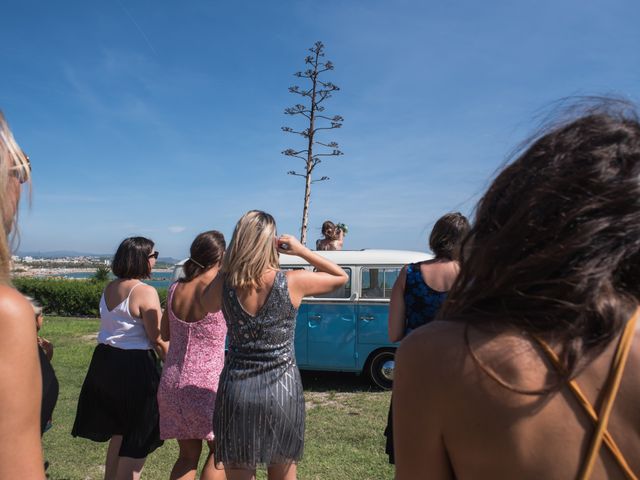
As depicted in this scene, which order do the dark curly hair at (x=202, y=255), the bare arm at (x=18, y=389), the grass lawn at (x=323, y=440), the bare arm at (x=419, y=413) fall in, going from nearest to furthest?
the bare arm at (x=419, y=413)
the bare arm at (x=18, y=389)
the dark curly hair at (x=202, y=255)
the grass lawn at (x=323, y=440)

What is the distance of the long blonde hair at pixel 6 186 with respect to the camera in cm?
131

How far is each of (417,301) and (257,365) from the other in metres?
1.11

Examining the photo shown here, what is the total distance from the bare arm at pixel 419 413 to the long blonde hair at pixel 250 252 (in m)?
1.82

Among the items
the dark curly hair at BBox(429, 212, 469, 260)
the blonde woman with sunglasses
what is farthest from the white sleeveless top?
the blonde woman with sunglasses

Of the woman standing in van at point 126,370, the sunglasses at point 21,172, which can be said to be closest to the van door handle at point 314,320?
the woman standing in van at point 126,370

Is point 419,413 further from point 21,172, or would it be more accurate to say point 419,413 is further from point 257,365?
point 257,365

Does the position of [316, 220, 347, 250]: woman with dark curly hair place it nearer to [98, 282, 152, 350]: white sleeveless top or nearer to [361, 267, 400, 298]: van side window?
[361, 267, 400, 298]: van side window

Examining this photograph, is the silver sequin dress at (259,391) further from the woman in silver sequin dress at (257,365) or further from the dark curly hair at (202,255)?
the dark curly hair at (202,255)

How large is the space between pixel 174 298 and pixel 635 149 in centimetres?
290

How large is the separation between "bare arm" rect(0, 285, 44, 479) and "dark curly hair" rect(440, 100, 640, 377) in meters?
1.00

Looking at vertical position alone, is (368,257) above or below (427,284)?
above

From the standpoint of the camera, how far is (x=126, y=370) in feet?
11.8

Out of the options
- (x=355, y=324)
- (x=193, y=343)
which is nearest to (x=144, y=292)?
(x=193, y=343)

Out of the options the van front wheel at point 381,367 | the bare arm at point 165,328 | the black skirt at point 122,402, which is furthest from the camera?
the van front wheel at point 381,367
